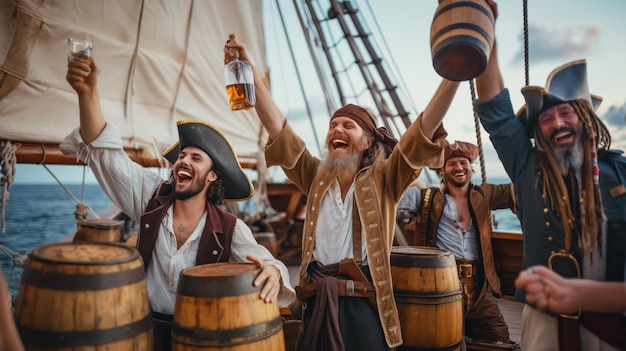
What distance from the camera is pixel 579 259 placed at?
145cm

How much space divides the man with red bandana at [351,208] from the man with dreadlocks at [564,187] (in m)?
0.30

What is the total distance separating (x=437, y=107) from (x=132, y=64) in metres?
3.96

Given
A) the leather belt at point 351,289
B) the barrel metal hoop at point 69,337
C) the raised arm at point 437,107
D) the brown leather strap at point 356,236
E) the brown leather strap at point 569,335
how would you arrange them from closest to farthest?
the barrel metal hoop at point 69,337
the brown leather strap at point 569,335
the raised arm at point 437,107
the leather belt at point 351,289
the brown leather strap at point 356,236

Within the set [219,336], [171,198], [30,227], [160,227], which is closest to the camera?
[219,336]

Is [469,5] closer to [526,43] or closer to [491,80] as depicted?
[491,80]

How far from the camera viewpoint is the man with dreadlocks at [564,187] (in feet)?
4.65

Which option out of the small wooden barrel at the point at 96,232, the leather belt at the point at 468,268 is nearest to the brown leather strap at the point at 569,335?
the leather belt at the point at 468,268

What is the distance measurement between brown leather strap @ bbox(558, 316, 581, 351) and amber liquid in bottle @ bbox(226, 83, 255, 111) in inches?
62.1

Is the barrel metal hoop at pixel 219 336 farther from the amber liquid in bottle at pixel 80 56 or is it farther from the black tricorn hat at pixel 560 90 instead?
the black tricorn hat at pixel 560 90

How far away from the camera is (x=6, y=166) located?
3014mm

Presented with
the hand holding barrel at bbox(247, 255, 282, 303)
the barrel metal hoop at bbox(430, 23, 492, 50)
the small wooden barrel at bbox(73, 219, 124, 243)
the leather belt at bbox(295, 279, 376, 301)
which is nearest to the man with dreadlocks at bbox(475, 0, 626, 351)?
the barrel metal hoop at bbox(430, 23, 492, 50)

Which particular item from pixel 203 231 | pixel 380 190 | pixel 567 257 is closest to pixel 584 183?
pixel 567 257

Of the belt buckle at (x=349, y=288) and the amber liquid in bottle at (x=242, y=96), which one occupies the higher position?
the amber liquid in bottle at (x=242, y=96)

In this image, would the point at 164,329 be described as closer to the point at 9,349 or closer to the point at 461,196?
the point at 9,349
